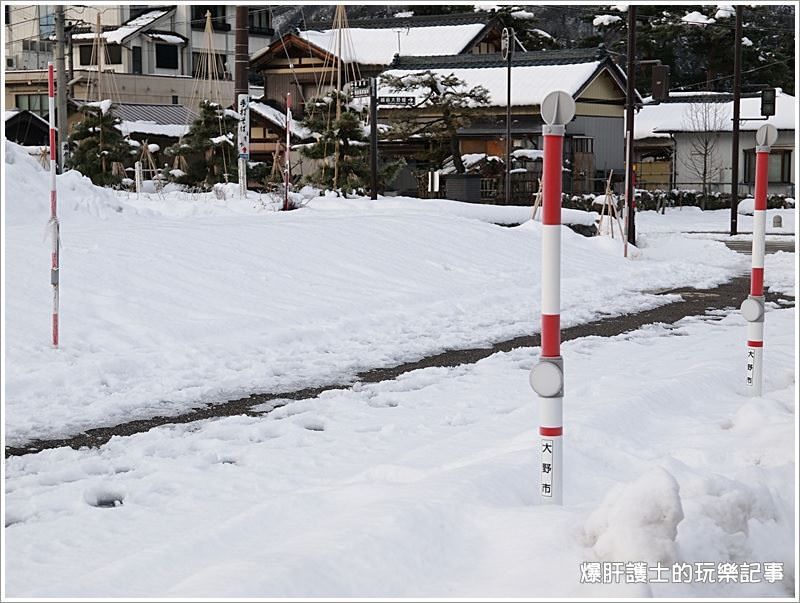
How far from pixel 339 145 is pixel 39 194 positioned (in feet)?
47.3

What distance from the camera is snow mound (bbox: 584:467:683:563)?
372 centimetres

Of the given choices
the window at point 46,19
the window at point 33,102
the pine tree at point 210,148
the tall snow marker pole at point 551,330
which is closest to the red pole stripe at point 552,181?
the tall snow marker pole at point 551,330

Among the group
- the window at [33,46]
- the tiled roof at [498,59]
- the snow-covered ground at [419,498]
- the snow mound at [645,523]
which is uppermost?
the window at [33,46]

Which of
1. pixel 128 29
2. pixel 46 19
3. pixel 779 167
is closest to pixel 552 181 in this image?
pixel 779 167

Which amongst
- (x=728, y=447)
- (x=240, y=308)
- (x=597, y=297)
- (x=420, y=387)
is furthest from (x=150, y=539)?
(x=597, y=297)

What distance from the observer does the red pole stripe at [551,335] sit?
4.56 meters

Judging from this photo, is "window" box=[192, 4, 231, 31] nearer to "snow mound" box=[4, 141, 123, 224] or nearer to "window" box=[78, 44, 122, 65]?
"window" box=[78, 44, 122, 65]

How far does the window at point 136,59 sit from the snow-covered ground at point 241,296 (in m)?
39.4

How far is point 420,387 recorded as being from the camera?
25.6ft

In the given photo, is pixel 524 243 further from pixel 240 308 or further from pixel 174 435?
pixel 174 435

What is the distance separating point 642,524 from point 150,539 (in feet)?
6.25

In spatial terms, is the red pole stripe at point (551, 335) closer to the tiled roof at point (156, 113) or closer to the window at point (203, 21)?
the tiled roof at point (156, 113)

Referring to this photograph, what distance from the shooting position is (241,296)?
35.4 feet

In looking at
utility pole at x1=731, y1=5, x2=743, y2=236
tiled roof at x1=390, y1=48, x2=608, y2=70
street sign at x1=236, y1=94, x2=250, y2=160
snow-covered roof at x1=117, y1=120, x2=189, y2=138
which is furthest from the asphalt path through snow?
snow-covered roof at x1=117, y1=120, x2=189, y2=138
